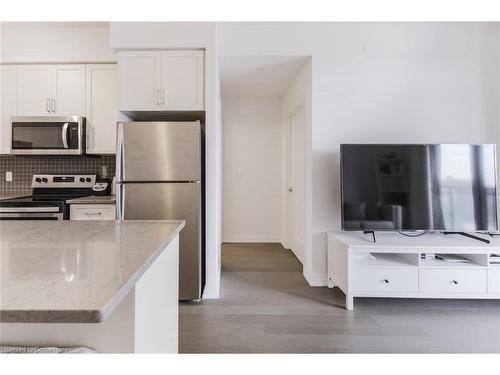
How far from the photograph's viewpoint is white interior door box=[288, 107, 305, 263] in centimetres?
365

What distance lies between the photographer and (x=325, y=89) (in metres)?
2.86

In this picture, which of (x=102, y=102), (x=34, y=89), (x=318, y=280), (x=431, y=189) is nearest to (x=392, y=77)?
(x=431, y=189)

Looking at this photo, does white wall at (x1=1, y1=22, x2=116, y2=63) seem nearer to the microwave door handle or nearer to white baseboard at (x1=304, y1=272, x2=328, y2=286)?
the microwave door handle

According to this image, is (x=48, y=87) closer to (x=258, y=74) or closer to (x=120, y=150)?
(x=120, y=150)

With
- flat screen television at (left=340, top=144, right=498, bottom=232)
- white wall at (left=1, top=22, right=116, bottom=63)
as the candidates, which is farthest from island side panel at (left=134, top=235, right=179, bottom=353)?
white wall at (left=1, top=22, right=116, bottom=63)

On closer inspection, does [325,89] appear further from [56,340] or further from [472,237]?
[56,340]

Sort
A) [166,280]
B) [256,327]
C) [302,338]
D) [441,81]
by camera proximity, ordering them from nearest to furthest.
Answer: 1. [166,280]
2. [302,338]
3. [256,327]
4. [441,81]

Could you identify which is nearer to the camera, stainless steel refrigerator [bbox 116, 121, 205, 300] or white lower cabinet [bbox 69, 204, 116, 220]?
stainless steel refrigerator [bbox 116, 121, 205, 300]

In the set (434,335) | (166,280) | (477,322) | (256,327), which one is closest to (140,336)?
(166,280)

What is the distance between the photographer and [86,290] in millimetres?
607

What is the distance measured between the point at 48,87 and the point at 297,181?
10.3 ft

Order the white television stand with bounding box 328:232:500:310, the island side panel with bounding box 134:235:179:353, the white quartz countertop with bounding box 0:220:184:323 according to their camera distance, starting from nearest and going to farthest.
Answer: the white quartz countertop with bounding box 0:220:184:323 < the island side panel with bounding box 134:235:179:353 < the white television stand with bounding box 328:232:500:310

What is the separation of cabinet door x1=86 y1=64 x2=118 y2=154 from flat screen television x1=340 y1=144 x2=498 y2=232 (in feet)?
8.70

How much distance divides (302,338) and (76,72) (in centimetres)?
333
